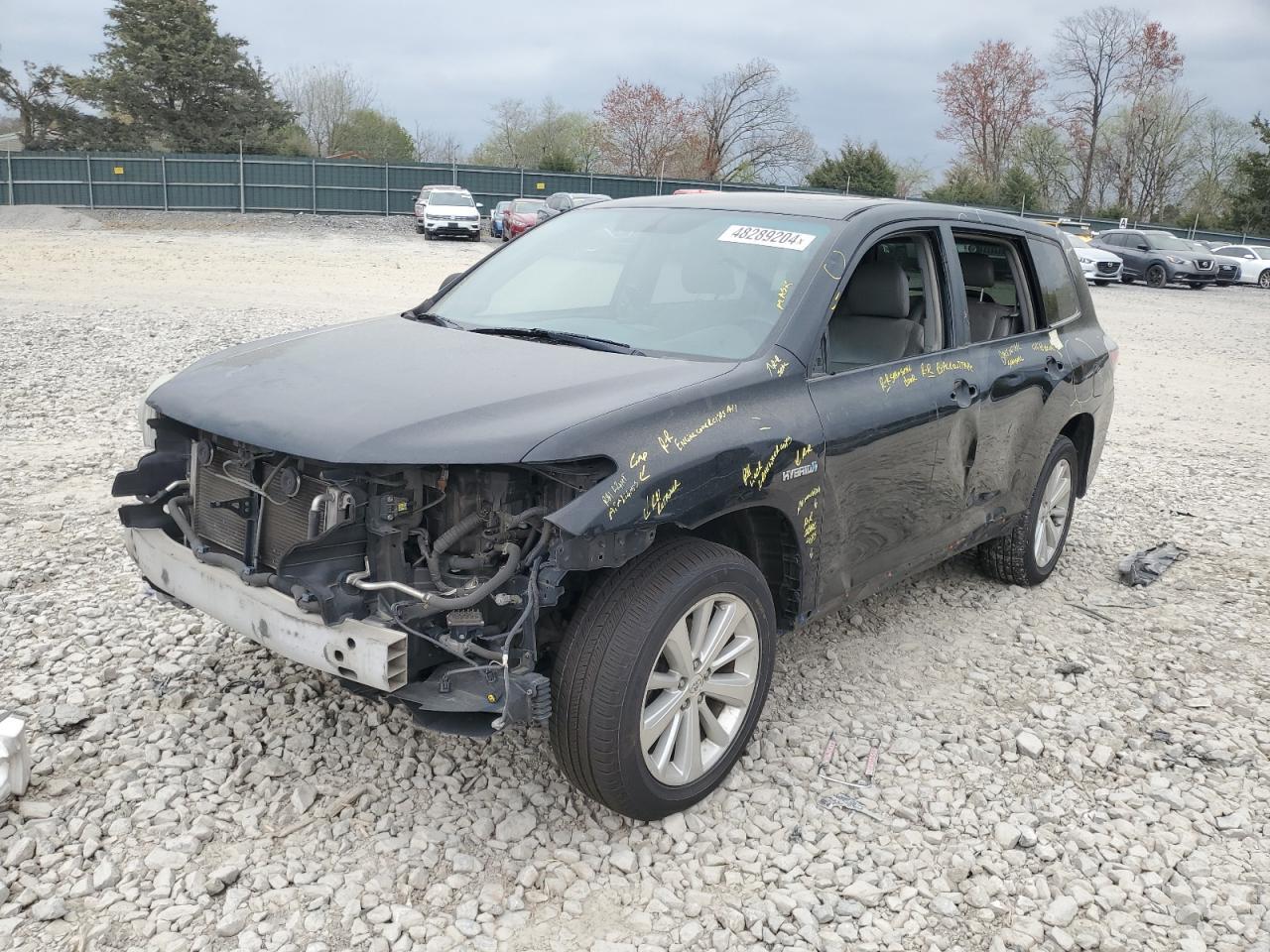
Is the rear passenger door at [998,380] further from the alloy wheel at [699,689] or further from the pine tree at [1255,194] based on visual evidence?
the pine tree at [1255,194]

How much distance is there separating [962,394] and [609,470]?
1.99m

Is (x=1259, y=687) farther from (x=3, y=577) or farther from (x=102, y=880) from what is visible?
(x=3, y=577)

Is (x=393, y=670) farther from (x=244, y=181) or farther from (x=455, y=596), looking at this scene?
(x=244, y=181)

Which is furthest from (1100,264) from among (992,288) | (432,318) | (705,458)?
(705,458)

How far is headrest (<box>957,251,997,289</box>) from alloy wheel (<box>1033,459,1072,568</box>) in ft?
3.47

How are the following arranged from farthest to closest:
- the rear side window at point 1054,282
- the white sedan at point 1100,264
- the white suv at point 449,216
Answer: the white suv at point 449,216
the white sedan at point 1100,264
the rear side window at point 1054,282

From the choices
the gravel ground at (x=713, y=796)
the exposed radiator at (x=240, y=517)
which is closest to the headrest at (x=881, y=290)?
the gravel ground at (x=713, y=796)

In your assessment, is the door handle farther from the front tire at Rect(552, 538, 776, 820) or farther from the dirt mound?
the dirt mound

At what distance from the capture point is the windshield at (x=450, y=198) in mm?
32656

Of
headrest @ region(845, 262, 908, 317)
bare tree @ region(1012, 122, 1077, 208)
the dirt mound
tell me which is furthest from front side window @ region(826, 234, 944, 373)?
bare tree @ region(1012, 122, 1077, 208)

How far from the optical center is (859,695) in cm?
421

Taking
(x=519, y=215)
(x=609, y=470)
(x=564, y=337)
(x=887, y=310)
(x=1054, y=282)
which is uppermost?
(x=519, y=215)

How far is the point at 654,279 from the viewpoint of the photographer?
4.09 meters

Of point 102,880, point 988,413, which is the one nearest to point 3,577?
point 102,880
